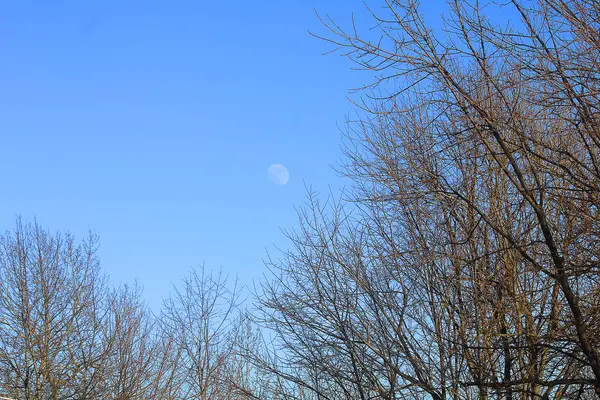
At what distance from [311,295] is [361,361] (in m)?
1.24

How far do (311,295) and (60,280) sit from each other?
12834 millimetres

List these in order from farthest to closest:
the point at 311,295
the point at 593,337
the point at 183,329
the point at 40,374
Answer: the point at 183,329 → the point at 40,374 → the point at 311,295 → the point at 593,337

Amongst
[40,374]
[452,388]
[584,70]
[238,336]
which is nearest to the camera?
[584,70]

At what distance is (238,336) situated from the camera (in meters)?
19.5

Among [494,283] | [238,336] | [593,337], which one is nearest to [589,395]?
[494,283]

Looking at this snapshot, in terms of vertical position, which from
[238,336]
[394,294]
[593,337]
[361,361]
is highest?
[238,336]

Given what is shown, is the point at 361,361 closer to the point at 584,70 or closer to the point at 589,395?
the point at 589,395

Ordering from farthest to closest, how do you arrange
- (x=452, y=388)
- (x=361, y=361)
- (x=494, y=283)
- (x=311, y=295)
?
(x=311, y=295), (x=361, y=361), (x=452, y=388), (x=494, y=283)

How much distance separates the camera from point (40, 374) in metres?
17.6

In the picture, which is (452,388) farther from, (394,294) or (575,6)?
(575,6)

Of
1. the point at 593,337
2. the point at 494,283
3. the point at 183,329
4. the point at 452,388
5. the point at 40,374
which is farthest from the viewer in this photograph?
the point at 183,329

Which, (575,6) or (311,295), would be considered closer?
(575,6)

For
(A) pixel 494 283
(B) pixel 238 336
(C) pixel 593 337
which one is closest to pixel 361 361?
(A) pixel 494 283

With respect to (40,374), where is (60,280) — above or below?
above
